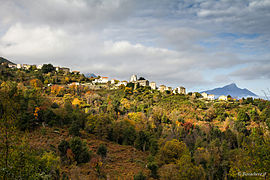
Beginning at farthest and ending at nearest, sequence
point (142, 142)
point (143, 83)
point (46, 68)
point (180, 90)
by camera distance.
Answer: point (143, 83), point (46, 68), point (180, 90), point (142, 142)

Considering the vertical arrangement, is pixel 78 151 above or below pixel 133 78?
below

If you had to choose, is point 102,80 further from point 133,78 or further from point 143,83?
point 143,83

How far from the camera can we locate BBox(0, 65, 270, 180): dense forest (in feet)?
36.3

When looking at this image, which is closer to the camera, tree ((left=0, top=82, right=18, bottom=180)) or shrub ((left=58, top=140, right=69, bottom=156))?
tree ((left=0, top=82, right=18, bottom=180))

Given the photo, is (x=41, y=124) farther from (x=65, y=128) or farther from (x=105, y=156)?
(x=105, y=156)

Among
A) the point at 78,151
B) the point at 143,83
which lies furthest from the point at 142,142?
the point at 143,83

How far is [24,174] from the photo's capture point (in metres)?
9.92

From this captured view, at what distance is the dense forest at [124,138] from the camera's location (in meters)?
11.1

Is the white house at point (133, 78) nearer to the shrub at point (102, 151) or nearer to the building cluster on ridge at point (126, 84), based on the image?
the building cluster on ridge at point (126, 84)

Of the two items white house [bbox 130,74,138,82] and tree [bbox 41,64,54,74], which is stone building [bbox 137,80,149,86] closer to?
white house [bbox 130,74,138,82]

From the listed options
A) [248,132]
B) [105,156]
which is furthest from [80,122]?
[248,132]

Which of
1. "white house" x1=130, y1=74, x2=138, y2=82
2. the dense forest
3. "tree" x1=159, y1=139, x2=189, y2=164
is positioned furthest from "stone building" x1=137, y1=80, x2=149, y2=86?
"tree" x1=159, y1=139, x2=189, y2=164

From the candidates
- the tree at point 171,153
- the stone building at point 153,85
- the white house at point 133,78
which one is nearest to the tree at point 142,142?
the tree at point 171,153

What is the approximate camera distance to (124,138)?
138ft
